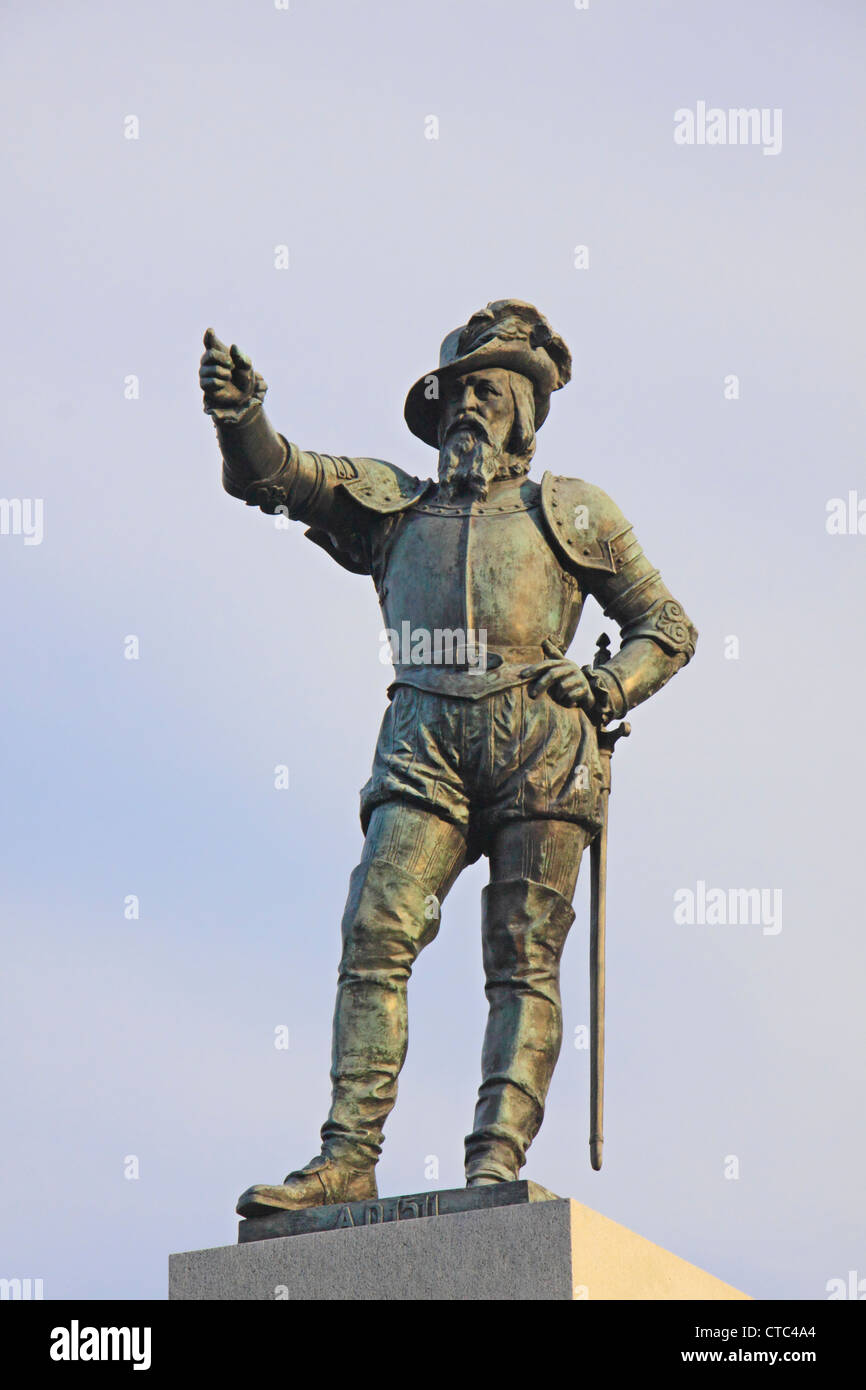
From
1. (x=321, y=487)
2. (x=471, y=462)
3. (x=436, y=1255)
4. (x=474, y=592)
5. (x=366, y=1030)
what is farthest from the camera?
(x=471, y=462)

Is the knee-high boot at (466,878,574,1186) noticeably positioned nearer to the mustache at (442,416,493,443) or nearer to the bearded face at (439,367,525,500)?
the bearded face at (439,367,525,500)

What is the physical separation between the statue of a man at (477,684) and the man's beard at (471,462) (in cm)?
1

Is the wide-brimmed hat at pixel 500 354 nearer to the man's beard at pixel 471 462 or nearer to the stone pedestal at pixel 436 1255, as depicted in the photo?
the man's beard at pixel 471 462

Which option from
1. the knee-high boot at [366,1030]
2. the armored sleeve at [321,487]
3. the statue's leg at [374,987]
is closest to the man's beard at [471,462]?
the armored sleeve at [321,487]

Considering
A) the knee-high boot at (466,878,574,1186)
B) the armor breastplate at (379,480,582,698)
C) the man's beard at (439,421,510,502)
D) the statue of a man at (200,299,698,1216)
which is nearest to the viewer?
the knee-high boot at (466,878,574,1186)

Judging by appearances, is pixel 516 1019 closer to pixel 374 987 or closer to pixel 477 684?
pixel 374 987

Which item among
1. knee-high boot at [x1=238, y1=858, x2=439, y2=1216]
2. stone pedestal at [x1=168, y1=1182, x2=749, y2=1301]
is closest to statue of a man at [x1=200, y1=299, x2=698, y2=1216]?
knee-high boot at [x1=238, y1=858, x2=439, y2=1216]

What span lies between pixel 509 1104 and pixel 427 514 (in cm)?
277

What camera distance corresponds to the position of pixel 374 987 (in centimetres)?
1037

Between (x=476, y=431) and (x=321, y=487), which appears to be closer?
(x=321, y=487)

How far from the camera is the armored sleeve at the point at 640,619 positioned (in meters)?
11.2

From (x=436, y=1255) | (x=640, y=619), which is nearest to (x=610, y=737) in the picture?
(x=640, y=619)

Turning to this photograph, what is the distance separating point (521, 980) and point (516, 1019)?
0.58ft

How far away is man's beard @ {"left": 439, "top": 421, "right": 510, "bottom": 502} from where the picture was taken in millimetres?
11391
